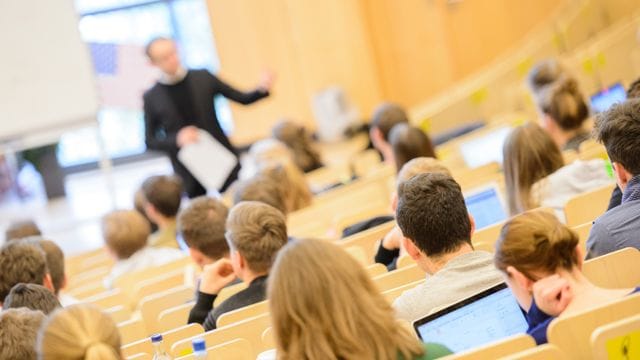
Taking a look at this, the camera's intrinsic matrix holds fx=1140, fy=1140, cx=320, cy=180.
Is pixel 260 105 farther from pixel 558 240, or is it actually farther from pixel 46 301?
pixel 558 240

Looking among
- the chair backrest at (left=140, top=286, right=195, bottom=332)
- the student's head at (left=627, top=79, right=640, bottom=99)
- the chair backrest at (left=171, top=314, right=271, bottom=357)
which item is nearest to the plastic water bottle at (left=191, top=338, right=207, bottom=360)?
the chair backrest at (left=171, top=314, right=271, bottom=357)

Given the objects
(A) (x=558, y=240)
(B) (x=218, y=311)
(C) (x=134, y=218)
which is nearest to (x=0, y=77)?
(C) (x=134, y=218)

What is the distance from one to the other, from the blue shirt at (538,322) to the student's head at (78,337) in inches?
45.3

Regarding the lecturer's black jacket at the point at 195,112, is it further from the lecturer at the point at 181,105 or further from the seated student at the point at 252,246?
the seated student at the point at 252,246

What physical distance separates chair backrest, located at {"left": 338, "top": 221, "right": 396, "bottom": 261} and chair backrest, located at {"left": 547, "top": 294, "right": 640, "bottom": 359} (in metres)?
2.38

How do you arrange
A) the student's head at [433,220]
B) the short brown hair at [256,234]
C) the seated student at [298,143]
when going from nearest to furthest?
the student's head at [433,220] < the short brown hair at [256,234] < the seated student at [298,143]

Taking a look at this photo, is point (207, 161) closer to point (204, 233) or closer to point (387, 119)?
point (387, 119)

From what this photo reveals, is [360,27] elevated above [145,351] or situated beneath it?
elevated above

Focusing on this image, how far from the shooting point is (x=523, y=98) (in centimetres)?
995

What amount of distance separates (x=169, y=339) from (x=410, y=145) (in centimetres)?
217

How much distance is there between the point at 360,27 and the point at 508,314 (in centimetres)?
998

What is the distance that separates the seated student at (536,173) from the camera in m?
4.99

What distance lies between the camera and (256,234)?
4242 mm

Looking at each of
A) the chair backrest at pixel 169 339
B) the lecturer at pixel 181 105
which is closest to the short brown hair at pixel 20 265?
the chair backrest at pixel 169 339
